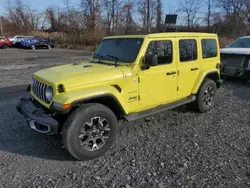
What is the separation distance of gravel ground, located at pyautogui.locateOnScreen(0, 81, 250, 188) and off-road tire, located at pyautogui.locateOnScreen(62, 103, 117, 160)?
0.13m

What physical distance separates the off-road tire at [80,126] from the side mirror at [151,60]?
1.08 metres

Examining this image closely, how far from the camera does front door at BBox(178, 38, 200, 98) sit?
4.42 meters

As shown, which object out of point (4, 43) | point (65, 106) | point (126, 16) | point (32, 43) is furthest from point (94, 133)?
point (126, 16)

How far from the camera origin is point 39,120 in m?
3.09

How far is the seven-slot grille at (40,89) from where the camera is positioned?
3409 millimetres

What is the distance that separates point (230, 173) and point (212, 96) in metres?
2.76

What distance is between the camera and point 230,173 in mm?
2982

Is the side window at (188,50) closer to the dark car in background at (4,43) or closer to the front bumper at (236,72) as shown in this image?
the front bumper at (236,72)

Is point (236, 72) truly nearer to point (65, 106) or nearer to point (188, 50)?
point (188, 50)

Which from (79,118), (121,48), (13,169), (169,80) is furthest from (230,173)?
(13,169)

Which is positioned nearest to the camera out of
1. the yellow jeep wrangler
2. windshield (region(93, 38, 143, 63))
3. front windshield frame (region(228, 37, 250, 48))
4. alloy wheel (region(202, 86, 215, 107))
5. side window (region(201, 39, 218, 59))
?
the yellow jeep wrangler

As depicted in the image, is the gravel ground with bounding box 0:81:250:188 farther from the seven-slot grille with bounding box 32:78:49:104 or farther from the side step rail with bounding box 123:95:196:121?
the seven-slot grille with bounding box 32:78:49:104

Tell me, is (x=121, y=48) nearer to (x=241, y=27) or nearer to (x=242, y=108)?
(x=242, y=108)

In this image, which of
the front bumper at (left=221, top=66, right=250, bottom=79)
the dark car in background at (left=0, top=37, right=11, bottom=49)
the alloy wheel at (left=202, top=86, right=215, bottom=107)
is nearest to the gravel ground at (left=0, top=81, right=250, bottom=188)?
the alloy wheel at (left=202, top=86, right=215, bottom=107)
